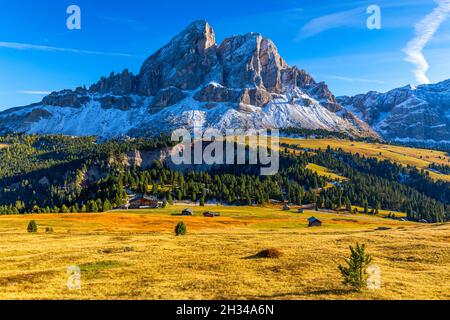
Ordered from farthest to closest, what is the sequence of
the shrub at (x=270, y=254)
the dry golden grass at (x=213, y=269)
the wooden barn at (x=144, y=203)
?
the wooden barn at (x=144, y=203), the shrub at (x=270, y=254), the dry golden grass at (x=213, y=269)

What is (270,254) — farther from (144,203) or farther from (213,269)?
(144,203)

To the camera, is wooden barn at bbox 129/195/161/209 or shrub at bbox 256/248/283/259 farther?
wooden barn at bbox 129/195/161/209

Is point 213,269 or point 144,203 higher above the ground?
point 213,269

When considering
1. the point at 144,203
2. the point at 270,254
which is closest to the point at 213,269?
the point at 270,254

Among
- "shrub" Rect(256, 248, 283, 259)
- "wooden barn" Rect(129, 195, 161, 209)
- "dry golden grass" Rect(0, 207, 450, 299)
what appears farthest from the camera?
"wooden barn" Rect(129, 195, 161, 209)

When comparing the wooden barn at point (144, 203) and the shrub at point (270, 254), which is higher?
the shrub at point (270, 254)

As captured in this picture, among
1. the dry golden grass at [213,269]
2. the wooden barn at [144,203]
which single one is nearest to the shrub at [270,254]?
the dry golden grass at [213,269]

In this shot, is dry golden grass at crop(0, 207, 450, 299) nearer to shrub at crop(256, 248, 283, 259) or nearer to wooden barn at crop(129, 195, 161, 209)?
shrub at crop(256, 248, 283, 259)

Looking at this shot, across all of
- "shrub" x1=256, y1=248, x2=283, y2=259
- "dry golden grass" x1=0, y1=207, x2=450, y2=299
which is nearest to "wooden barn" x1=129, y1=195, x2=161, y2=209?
"dry golden grass" x1=0, y1=207, x2=450, y2=299

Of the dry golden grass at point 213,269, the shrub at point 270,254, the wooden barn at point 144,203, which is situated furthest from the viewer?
the wooden barn at point 144,203

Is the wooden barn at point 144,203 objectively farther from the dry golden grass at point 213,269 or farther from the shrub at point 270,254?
the shrub at point 270,254

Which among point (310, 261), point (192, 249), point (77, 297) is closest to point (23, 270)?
point (77, 297)

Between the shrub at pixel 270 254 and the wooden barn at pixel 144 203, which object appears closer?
the shrub at pixel 270 254
